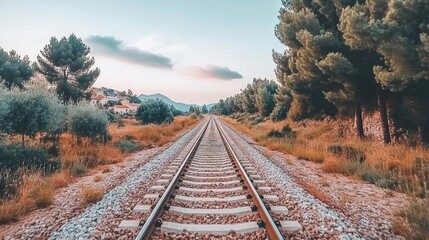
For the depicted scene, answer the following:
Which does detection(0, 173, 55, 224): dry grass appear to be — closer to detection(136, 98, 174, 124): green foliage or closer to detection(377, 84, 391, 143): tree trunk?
detection(377, 84, 391, 143): tree trunk

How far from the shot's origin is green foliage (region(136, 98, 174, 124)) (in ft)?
130

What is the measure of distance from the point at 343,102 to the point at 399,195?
9.45 m

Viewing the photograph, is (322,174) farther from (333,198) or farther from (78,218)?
(78,218)

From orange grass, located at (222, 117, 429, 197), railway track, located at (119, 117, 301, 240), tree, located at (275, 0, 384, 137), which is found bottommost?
orange grass, located at (222, 117, 429, 197)

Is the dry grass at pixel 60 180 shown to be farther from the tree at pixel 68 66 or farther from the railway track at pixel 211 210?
the tree at pixel 68 66

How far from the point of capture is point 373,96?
16.1m

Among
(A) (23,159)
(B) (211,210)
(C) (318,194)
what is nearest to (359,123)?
(C) (318,194)

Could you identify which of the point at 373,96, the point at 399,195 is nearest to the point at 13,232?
the point at 399,195

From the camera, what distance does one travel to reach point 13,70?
29.3m

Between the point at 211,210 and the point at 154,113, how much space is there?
3525 cm

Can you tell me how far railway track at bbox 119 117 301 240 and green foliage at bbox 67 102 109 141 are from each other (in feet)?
29.7

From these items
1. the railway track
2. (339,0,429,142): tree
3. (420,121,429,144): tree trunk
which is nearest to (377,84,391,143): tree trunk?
(420,121,429,144): tree trunk

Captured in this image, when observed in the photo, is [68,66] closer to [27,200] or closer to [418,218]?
[27,200]

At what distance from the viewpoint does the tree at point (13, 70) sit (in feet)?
93.5
